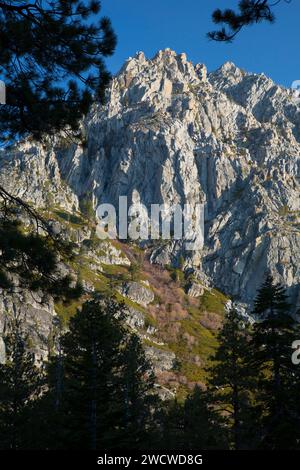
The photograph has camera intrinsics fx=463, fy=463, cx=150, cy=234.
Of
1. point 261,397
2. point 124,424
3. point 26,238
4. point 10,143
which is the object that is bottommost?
point 124,424

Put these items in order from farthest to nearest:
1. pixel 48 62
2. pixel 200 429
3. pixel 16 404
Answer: pixel 200 429 < pixel 16 404 < pixel 48 62

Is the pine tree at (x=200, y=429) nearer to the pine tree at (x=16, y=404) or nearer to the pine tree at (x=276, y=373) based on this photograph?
the pine tree at (x=276, y=373)

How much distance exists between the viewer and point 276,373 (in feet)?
92.0

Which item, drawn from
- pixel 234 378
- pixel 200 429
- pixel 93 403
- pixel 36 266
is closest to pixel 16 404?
pixel 93 403

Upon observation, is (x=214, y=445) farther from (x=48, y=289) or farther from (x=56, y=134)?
(x=56, y=134)

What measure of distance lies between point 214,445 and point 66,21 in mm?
34528

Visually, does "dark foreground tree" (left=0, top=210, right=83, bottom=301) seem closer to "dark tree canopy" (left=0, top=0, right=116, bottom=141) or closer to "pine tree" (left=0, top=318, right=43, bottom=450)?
"dark tree canopy" (left=0, top=0, right=116, bottom=141)

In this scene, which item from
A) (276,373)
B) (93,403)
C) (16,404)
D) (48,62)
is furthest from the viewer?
(16,404)

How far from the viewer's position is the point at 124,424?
107ft

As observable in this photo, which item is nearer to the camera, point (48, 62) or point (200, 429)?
point (48, 62)

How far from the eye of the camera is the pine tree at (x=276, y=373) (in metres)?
25.0

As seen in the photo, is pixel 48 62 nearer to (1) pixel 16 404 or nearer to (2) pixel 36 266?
(2) pixel 36 266
